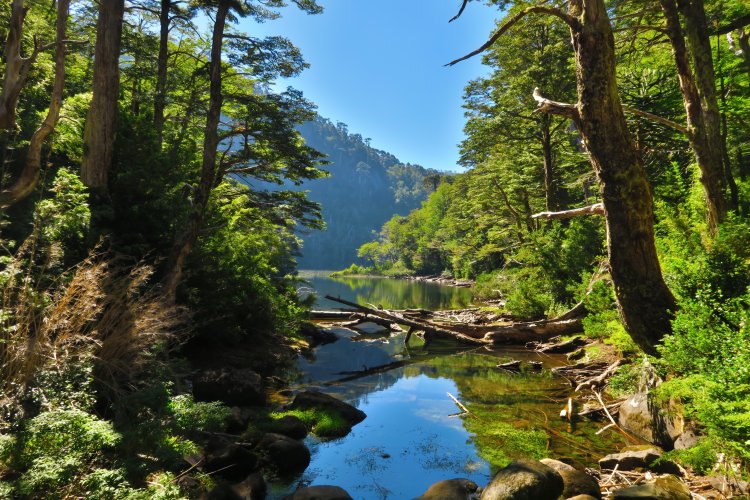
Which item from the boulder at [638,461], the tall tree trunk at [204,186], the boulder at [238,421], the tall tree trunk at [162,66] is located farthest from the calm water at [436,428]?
the tall tree trunk at [162,66]

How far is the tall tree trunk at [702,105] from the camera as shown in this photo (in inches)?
Answer: 253

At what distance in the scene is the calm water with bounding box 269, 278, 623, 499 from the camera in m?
5.52

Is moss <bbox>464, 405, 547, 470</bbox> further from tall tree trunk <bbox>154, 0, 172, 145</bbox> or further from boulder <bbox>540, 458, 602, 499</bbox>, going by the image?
tall tree trunk <bbox>154, 0, 172, 145</bbox>

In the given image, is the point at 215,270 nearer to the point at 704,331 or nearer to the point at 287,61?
the point at 287,61

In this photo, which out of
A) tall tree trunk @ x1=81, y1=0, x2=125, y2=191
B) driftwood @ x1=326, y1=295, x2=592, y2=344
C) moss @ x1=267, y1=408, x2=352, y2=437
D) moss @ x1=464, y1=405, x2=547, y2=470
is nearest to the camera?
moss @ x1=464, y1=405, x2=547, y2=470

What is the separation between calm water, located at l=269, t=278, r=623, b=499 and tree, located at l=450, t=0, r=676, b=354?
7.97ft

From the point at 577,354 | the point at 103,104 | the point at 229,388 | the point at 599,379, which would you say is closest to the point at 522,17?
the point at 599,379

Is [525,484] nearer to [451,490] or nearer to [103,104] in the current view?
[451,490]

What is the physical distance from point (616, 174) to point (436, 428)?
203 inches

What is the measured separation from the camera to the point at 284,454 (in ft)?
18.4

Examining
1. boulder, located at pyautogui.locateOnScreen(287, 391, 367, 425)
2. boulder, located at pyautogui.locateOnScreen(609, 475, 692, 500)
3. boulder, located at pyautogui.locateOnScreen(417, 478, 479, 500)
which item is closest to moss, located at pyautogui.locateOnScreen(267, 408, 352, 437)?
boulder, located at pyautogui.locateOnScreen(287, 391, 367, 425)

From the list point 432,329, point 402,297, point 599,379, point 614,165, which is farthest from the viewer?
point 402,297

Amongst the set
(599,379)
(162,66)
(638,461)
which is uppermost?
(162,66)

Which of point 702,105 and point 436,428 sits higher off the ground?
point 702,105
